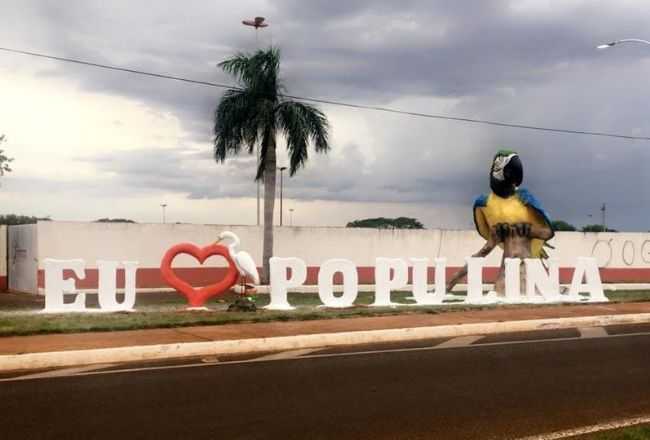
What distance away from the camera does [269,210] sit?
91.1ft

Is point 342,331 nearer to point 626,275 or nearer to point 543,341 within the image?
point 543,341

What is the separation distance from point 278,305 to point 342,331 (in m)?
3.95

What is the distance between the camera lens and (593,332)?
15.5m

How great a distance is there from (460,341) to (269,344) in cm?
342

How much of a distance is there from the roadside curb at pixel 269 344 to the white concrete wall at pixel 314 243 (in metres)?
16.8

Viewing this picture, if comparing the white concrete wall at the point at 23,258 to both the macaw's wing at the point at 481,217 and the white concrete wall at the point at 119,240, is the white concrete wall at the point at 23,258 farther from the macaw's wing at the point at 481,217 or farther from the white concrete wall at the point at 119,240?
the macaw's wing at the point at 481,217

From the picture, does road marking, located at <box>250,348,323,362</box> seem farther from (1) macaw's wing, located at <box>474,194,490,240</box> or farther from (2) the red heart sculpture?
(1) macaw's wing, located at <box>474,194,490,240</box>

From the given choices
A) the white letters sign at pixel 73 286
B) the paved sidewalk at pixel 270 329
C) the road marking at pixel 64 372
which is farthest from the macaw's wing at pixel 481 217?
the road marking at pixel 64 372

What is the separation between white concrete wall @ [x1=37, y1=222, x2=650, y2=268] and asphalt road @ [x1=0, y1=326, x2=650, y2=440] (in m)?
18.8

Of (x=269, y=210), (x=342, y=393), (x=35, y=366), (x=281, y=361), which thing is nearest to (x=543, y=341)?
(x=281, y=361)

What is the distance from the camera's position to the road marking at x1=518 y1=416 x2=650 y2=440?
6.91 meters

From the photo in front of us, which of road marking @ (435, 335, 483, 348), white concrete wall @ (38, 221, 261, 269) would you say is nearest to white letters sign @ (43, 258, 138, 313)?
road marking @ (435, 335, 483, 348)

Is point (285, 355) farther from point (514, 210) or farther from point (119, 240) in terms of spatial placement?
point (119, 240)

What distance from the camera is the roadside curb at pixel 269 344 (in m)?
11.1
